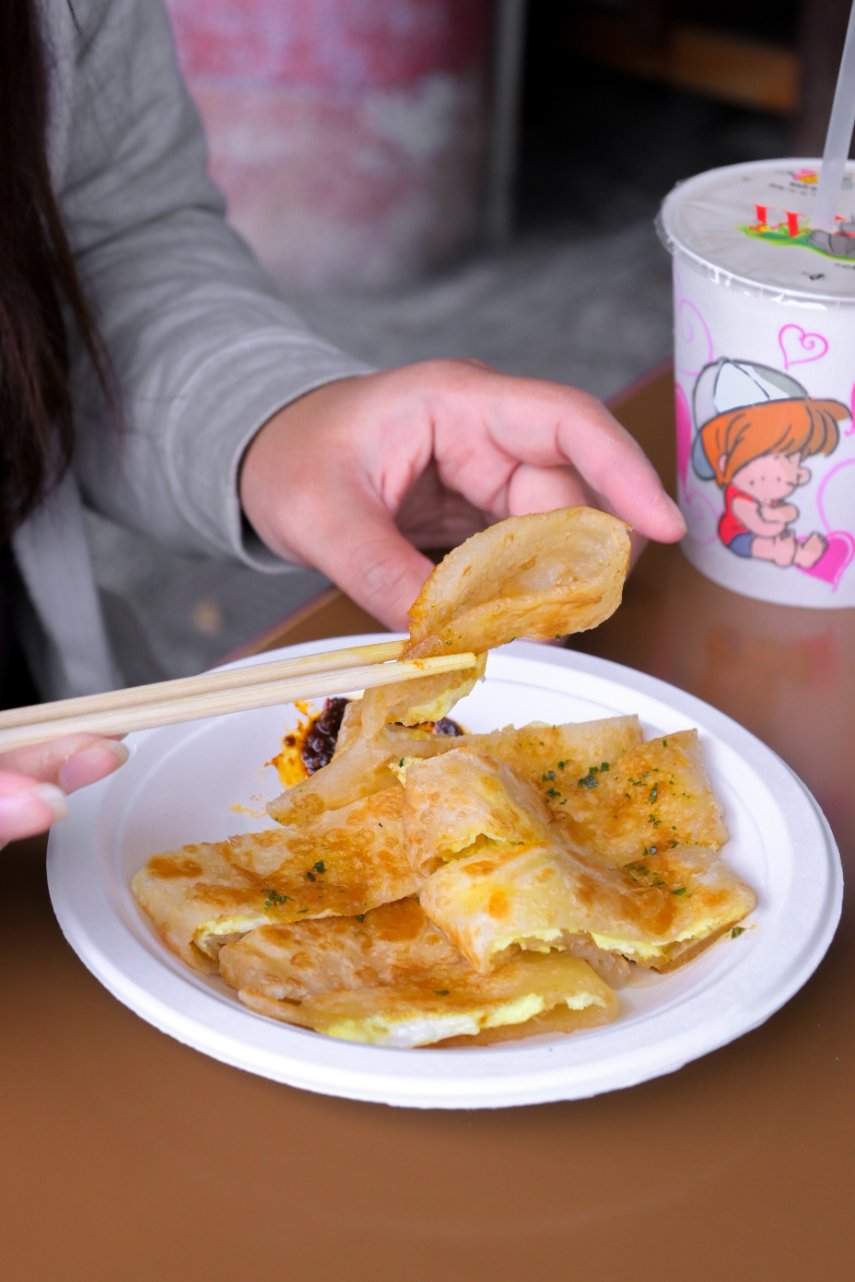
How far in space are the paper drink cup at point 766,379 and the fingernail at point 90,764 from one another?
61 centimetres

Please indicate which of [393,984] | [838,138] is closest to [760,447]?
[838,138]

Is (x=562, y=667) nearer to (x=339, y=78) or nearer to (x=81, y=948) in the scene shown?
(x=81, y=948)

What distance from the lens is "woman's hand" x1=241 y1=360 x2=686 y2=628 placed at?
111 cm

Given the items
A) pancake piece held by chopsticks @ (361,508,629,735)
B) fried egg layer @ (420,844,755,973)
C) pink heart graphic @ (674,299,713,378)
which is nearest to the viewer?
fried egg layer @ (420,844,755,973)

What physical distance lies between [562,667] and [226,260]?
0.69 meters

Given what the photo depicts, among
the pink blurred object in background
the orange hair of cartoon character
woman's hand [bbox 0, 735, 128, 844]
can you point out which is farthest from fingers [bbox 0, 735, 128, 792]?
the pink blurred object in background

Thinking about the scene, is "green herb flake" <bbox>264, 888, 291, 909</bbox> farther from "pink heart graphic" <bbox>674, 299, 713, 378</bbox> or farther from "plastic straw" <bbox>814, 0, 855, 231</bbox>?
"plastic straw" <bbox>814, 0, 855, 231</bbox>

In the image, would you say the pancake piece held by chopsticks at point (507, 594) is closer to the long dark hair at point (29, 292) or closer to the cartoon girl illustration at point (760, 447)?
the cartoon girl illustration at point (760, 447)

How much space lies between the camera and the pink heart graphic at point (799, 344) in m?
1.07

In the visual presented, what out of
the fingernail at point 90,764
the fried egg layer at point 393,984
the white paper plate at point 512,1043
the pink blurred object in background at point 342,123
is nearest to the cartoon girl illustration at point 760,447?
the white paper plate at point 512,1043

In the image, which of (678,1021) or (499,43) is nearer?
(678,1021)

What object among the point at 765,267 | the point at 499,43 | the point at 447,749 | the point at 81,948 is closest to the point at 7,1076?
the point at 81,948

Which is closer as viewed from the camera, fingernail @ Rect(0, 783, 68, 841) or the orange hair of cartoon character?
fingernail @ Rect(0, 783, 68, 841)

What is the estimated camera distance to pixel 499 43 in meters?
3.92
